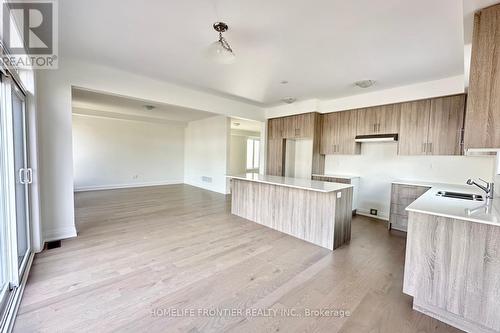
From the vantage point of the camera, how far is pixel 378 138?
4379 millimetres

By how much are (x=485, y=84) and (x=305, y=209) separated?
7.65 feet

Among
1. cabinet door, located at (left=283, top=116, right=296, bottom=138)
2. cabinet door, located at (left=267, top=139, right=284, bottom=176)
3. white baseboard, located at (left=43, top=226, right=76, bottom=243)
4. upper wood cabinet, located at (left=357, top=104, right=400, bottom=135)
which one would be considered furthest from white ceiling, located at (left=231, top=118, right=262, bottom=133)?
white baseboard, located at (left=43, top=226, right=76, bottom=243)

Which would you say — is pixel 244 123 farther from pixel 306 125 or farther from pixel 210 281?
pixel 210 281

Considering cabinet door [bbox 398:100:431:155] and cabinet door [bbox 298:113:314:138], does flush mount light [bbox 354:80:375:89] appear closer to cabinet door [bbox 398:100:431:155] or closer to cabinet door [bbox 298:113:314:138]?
cabinet door [bbox 398:100:431:155]

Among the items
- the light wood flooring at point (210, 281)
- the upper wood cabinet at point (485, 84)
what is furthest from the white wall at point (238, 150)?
the upper wood cabinet at point (485, 84)

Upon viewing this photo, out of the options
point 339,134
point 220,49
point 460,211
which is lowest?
point 460,211

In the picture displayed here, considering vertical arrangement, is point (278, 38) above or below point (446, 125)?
above

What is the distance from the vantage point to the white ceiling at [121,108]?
493cm

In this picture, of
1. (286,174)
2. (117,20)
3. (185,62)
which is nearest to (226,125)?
(286,174)

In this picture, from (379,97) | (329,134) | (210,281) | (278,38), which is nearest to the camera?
(210,281)

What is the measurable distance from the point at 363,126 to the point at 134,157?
741cm

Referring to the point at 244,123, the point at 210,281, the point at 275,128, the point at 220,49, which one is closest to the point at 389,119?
the point at 275,128

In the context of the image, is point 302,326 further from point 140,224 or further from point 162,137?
point 162,137

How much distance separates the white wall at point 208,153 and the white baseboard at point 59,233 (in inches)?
149
